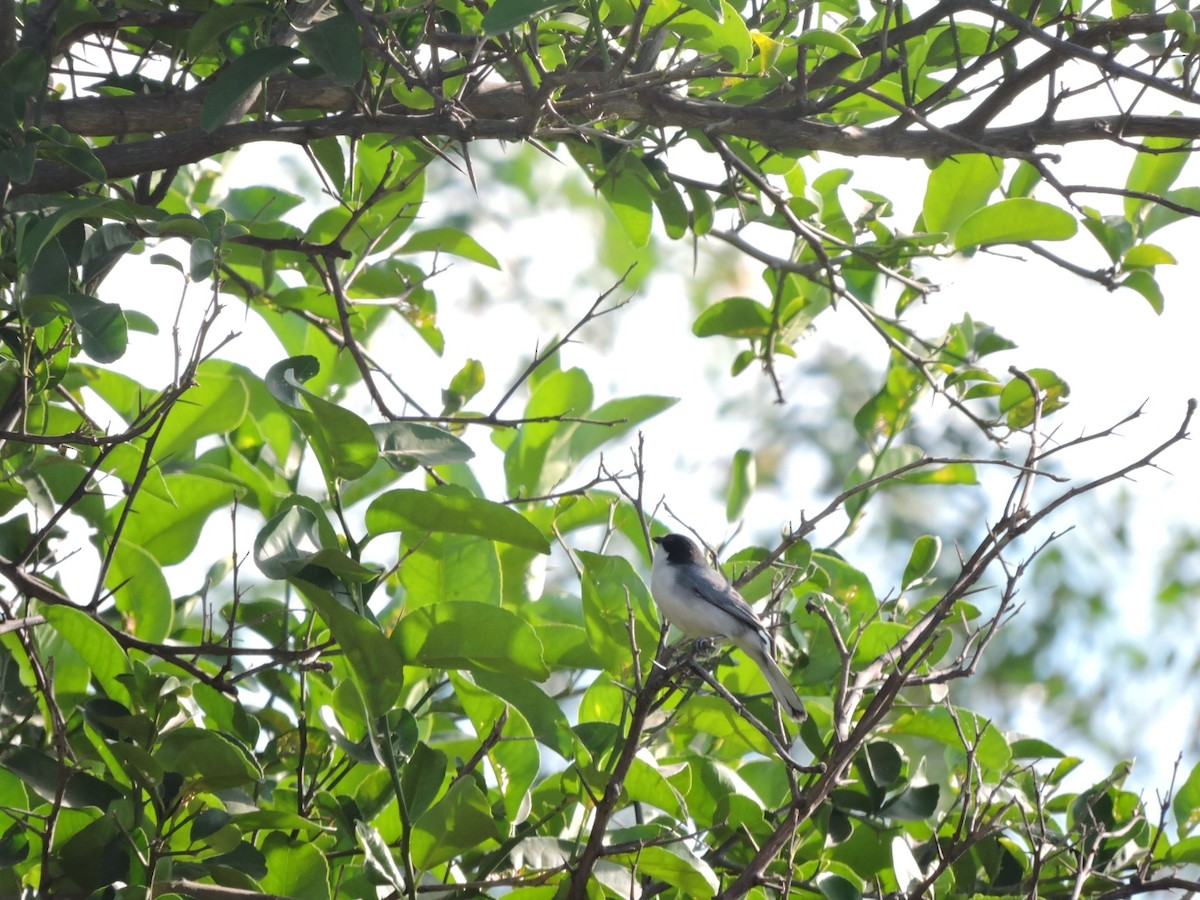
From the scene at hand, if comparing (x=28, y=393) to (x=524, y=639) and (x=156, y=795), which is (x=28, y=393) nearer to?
(x=156, y=795)

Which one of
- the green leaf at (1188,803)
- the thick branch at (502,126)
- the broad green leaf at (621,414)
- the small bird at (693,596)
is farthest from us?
the small bird at (693,596)

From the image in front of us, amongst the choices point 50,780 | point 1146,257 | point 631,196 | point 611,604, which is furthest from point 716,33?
point 50,780

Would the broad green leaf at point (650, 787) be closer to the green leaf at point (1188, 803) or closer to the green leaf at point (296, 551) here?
the green leaf at point (296, 551)

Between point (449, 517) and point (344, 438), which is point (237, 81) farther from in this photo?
point (449, 517)

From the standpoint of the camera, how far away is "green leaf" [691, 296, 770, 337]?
10.7 feet

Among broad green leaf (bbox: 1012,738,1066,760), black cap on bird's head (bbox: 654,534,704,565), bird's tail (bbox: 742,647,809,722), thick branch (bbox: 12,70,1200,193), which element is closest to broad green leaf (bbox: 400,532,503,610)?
bird's tail (bbox: 742,647,809,722)

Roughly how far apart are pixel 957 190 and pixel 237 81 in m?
1.80

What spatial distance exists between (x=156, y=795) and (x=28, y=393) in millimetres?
764

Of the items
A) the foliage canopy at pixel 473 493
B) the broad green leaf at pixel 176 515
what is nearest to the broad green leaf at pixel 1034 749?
the foliage canopy at pixel 473 493

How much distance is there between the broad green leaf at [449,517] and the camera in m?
1.95

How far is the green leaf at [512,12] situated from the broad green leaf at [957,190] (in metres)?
1.55

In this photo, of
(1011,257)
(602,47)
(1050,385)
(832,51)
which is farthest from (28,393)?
(1050,385)

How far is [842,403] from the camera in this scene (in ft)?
41.5

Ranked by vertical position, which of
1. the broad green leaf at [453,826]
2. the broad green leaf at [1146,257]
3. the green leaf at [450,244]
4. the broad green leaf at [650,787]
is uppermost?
the broad green leaf at [1146,257]
